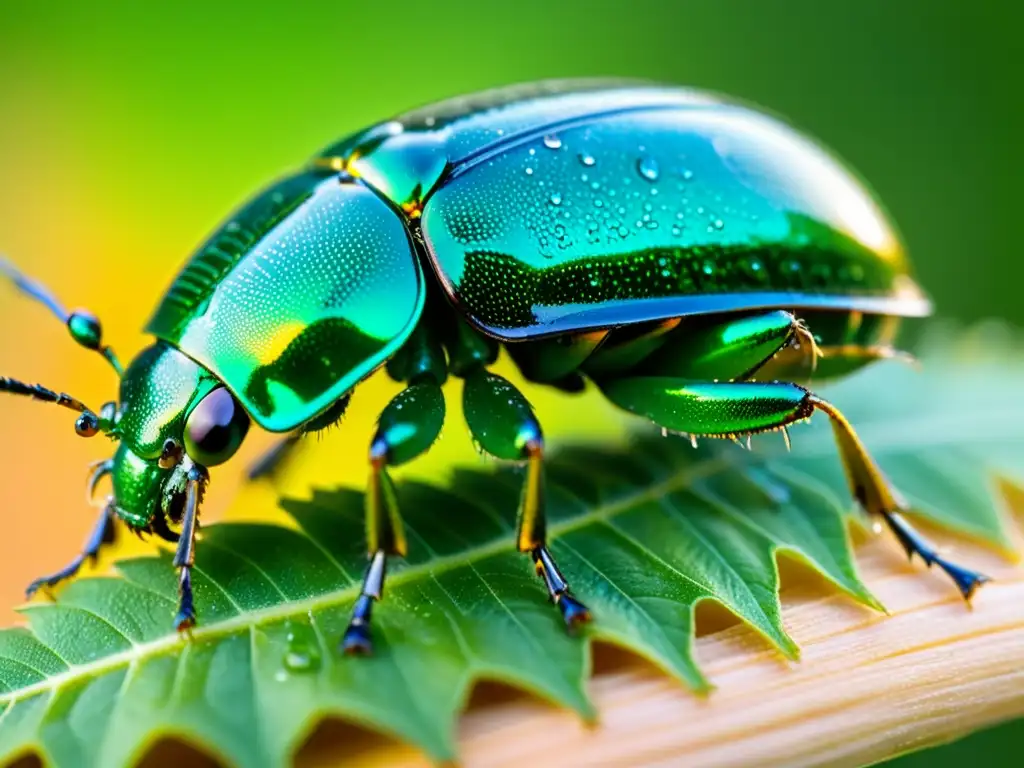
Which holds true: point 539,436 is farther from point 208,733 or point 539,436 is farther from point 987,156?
point 987,156

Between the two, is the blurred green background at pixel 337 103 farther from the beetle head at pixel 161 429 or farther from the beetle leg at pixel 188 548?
the beetle leg at pixel 188 548

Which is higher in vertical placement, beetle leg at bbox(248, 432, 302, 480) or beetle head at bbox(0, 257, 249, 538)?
beetle head at bbox(0, 257, 249, 538)

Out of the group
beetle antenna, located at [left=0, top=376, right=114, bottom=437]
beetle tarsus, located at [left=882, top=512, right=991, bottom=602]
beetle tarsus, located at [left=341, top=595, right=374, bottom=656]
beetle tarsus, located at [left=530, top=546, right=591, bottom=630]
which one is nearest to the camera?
beetle tarsus, located at [left=341, top=595, right=374, bottom=656]

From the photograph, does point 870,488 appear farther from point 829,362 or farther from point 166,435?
point 166,435

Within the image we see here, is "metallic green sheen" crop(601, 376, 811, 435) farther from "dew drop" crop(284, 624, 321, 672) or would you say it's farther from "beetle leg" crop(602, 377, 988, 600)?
"dew drop" crop(284, 624, 321, 672)

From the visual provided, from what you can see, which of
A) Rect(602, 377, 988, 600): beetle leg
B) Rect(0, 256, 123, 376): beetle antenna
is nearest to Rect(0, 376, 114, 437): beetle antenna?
Rect(0, 256, 123, 376): beetle antenna

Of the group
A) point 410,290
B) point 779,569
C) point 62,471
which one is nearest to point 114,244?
point 62,471

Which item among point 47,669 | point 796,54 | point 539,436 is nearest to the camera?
point 47,669

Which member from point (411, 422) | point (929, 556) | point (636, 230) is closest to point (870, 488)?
point (929, 556)
